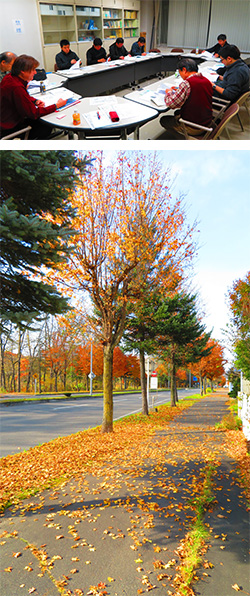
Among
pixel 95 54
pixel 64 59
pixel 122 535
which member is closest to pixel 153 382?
pixel 122 535

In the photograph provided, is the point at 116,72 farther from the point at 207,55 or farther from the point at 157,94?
the point at 157,94

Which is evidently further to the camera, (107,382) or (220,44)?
(220,44)

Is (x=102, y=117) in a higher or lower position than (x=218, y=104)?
lower

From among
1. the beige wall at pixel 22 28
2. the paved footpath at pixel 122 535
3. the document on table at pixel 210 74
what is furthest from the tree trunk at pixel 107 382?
the beige wall at pixel 22 28

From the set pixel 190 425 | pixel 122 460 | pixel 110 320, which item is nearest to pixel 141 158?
pixel 110 320

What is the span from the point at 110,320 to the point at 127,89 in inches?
217

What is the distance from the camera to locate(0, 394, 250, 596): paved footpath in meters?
2.60

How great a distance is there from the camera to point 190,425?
651 centimetres

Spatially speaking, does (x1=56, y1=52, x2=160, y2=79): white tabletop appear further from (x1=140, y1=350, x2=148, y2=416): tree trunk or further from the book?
(x1=140, y1=350, x2=148, y2=416): tree trunk

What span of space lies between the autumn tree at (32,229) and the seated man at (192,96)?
4.79 feet

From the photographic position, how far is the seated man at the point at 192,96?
168 inches

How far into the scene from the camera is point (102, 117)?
13.3 ft

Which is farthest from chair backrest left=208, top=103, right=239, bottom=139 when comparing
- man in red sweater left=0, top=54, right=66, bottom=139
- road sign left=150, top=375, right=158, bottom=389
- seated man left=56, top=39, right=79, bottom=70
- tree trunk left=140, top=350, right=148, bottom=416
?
road sign left=150, top=375, right=158, bottom=389

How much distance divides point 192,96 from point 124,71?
3764 mm
